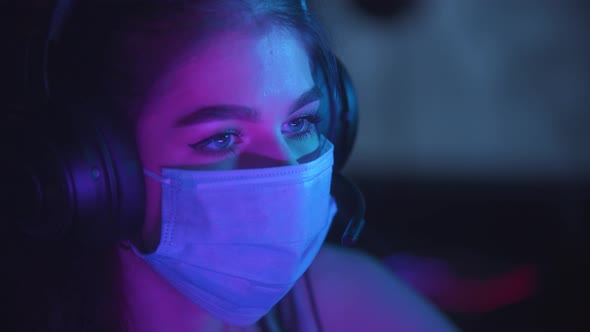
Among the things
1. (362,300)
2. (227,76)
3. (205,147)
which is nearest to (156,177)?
(205,147)

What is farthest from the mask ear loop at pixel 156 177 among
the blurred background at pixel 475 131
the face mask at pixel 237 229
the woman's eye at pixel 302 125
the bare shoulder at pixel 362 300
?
the blurred background at pixel 475 131

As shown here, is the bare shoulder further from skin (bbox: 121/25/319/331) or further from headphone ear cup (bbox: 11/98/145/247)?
headphone ear cup (bbox: 11/98/145/247)

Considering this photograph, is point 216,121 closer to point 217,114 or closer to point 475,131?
point 217,114

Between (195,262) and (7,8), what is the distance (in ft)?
2.13

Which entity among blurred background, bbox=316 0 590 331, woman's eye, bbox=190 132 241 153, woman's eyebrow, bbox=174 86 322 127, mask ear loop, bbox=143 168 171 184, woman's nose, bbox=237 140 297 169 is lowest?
blurred background, bbox=316 0 590 331

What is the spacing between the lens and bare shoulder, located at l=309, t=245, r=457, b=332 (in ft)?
4.24

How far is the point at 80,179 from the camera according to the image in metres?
0.73

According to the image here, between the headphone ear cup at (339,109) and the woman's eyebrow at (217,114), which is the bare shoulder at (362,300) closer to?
the headphone ear cup at (339,109)

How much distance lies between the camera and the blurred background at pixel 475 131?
2.12 m

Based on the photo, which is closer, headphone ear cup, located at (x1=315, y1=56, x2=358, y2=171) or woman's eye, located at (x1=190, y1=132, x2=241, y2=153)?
woman's eye, located at (x1=190, y1=132, x2=241, y2=153)

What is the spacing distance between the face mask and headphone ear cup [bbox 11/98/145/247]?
3.8 inches

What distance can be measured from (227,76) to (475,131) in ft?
5.71

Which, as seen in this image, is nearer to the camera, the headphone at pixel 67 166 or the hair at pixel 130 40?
the headphone at pixel 67 166

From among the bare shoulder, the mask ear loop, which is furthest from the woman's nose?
the bare shoulder
